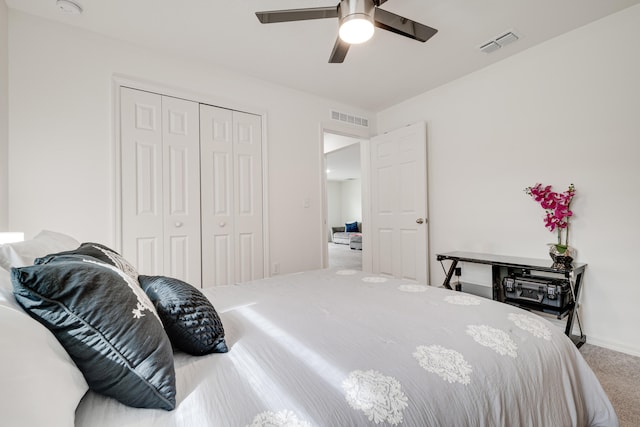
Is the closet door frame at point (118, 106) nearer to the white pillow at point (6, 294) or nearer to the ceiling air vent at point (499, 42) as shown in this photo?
the white pillow at point (6, 294)

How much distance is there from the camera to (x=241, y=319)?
1.20m

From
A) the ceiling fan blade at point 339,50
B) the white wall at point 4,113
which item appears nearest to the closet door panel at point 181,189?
the white wall at point 4,113

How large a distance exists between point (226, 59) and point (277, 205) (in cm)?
157

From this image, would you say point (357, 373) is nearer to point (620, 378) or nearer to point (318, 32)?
point (620, 378)

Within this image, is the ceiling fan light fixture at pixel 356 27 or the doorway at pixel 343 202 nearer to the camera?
the ceiling fan light fixture at pixel 356 27

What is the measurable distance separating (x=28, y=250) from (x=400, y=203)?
136 inches

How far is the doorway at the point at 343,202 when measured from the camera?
602 centimetres

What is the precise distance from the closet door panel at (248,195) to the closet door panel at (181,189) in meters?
0.40

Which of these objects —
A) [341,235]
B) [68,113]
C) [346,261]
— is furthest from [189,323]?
[341,235]

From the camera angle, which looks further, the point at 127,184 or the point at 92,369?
the point at 127,184

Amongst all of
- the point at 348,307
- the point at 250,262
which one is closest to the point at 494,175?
the point at 348,307

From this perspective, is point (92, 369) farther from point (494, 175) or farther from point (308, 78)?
point (494, 175)

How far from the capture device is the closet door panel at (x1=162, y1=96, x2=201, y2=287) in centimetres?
263

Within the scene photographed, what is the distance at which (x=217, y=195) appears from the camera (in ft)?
9.55
